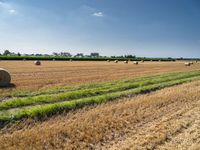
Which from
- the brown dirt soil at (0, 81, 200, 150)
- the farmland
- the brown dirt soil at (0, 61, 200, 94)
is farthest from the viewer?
the brown dirt soil at (0, 61, 200, 94)

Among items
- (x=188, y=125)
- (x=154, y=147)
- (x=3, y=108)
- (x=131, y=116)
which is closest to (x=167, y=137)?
(x=154, y=147)

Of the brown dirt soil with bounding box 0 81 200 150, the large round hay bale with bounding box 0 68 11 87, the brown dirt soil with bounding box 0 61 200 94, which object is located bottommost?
the brown dirt soil with bounding box 0 81 200 150

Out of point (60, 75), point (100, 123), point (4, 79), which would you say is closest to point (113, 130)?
point (100, 123)

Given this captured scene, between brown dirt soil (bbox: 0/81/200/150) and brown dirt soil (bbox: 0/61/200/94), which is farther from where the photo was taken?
brown dirt soil (bbox: 0/61/200/94)

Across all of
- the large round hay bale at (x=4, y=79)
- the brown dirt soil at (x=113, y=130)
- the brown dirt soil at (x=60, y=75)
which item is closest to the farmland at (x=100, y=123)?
the brown dirt soil at (x=113, y=130)

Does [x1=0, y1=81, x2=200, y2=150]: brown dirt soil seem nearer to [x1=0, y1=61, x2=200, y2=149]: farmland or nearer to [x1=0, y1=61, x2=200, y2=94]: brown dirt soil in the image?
[x1=0, y1=61, x2=200, y2=149]: farmland

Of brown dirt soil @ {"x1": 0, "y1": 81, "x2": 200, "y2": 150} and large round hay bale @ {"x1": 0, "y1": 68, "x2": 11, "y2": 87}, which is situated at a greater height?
large round hay bale @ {"x1": 0, "y1": 68, "x2": 11, "y2": 87}

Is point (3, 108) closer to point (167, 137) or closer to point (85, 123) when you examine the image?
point (85, 123)

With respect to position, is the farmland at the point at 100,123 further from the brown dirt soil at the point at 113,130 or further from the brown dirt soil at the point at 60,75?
the brown dirt soil at the point at 60,75

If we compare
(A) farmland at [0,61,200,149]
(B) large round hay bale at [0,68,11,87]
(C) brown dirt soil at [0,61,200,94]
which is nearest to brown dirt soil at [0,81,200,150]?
(A) farmland at [0,61,200,149]

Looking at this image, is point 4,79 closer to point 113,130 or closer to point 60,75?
point 60,75

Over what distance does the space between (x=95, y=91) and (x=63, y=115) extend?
5686 mm

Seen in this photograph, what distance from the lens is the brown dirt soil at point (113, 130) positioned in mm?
7816

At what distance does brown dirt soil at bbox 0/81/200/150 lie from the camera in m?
7.82
